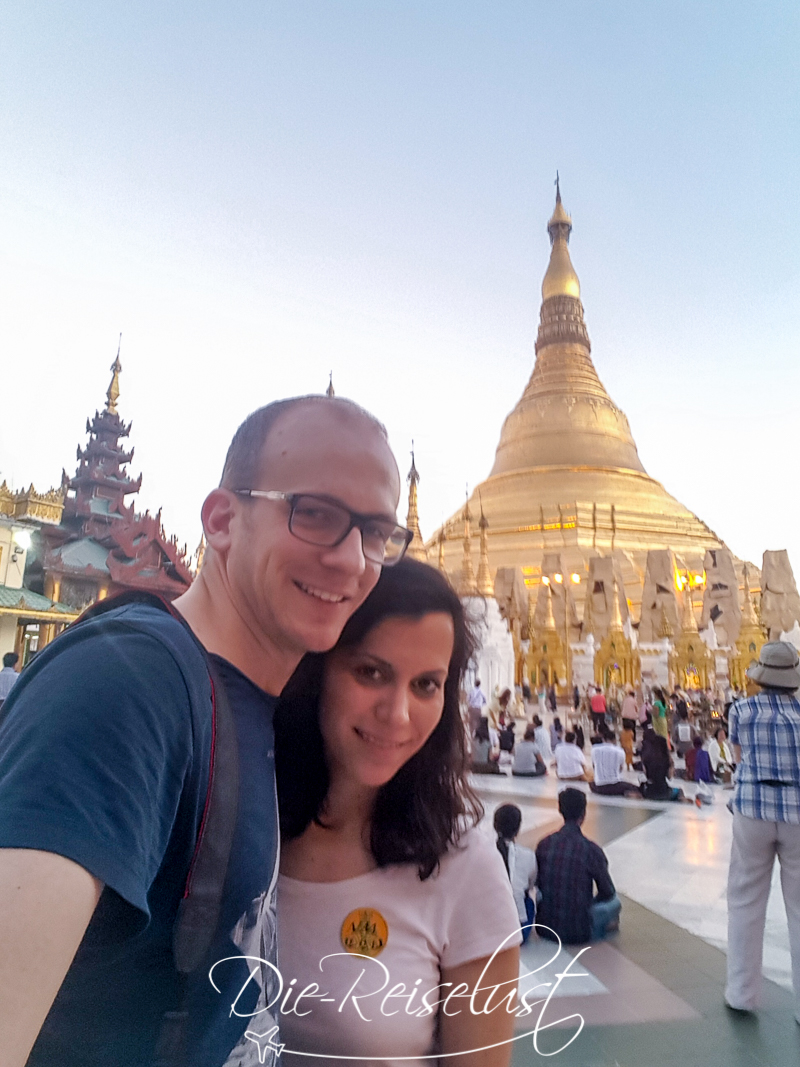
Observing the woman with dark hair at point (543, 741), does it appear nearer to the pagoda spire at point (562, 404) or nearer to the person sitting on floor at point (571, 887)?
the person sitting on floor at point (571, 887)

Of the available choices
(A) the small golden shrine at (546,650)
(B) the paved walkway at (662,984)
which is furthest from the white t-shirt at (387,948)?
(A) the small golden shrine at (546,650)

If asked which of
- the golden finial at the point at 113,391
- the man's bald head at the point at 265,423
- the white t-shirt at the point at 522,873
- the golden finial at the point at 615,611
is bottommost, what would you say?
the white t-shirt at the point at 522,873

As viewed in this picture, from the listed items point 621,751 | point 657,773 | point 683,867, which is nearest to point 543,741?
point 621,751

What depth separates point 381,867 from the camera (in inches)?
47.0

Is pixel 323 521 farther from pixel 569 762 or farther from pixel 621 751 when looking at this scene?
pixel 569 762

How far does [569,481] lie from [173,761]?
31574 millimetres

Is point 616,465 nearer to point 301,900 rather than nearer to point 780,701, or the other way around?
point 780,701

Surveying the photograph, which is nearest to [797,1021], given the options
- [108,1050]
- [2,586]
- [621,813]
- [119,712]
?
[108,1050]

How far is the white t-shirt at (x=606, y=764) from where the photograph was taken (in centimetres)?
804

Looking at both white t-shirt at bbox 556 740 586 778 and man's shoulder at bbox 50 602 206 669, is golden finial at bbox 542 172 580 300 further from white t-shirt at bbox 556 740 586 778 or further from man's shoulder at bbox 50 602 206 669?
man's shoulder at bbox 50 602 206 669

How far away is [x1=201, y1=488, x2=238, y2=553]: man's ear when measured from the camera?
3.50 feet

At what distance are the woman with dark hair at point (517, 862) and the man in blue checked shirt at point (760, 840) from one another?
94cm

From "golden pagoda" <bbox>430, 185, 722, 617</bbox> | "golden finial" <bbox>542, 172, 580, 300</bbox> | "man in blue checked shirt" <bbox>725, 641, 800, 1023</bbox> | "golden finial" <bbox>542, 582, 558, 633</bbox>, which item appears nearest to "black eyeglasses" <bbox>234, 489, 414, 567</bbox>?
"man in blue checked shirt" <bbox>725, 641, 800, 1023</bbox>

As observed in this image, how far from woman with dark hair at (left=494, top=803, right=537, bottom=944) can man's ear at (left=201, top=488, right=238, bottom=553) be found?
297 centimetres
